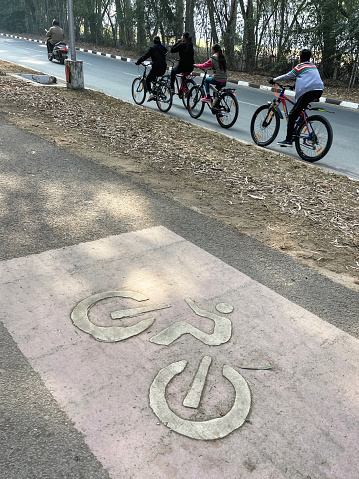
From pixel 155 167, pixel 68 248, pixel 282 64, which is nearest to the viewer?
pixel 68 248

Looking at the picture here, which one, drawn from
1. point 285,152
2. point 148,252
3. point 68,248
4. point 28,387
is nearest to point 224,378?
point 28,387

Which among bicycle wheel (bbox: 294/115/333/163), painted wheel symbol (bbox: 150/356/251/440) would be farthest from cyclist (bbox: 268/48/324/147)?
painted wheel symbol (bbox: 150/356/251/440)

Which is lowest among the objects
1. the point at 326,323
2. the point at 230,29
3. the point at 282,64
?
the point at 326,323

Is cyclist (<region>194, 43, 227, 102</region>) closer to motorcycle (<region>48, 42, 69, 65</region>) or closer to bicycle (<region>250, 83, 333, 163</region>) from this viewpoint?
bicycle (<region>250, 83, 333, 163</region>)

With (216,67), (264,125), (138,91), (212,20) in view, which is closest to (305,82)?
(264,125)

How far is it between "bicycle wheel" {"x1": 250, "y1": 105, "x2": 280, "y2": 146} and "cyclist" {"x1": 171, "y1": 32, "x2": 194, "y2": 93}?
11.4 ft

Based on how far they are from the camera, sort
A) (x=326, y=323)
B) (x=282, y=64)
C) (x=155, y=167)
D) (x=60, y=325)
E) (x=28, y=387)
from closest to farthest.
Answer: (x=28, y=387)
(x=60, y=325)
(x=326, y=323)
(x=155, y=167)
(x=282, y=64)

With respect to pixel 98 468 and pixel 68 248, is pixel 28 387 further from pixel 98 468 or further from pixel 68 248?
pixel 68 248

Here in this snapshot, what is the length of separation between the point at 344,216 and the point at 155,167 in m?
2.84

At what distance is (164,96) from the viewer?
37.9ft

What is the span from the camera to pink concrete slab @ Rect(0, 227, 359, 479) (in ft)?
7.06

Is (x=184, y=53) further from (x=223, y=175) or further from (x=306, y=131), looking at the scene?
(x=223, y=175)

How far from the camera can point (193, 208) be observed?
5176mm

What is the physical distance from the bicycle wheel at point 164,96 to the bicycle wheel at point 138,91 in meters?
0.64
